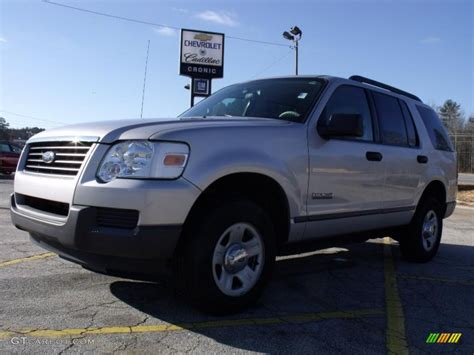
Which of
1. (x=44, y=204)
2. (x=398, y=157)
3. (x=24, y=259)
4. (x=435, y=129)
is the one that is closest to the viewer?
(x=44, y=204)

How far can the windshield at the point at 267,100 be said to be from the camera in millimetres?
4621

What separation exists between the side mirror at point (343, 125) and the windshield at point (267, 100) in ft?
0.81

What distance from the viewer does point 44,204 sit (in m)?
3.75

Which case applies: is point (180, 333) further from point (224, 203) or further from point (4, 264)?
point (4, 264)

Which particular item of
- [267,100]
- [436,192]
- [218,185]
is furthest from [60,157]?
[436,192]

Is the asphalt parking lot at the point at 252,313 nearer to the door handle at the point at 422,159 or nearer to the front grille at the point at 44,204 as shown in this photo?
the front grille at the point at 44,204

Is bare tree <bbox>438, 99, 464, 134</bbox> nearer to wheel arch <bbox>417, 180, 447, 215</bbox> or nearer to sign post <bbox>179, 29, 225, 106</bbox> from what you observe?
sign post <bbox>179, 29, 225, 106</bbox>

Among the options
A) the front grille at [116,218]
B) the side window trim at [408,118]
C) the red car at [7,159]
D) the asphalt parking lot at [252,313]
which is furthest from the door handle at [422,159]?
the red car at [7,159]

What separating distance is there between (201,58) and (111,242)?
74.4ft

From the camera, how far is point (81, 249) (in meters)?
3.33

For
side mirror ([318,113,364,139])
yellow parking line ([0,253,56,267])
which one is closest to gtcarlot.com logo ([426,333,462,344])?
side mirror ([318,113,364,139])

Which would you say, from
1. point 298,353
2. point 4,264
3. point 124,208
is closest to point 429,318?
point 298,353

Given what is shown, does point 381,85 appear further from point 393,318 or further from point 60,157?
point 60,157

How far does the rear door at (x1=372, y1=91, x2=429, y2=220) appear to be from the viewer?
17.8 ft
